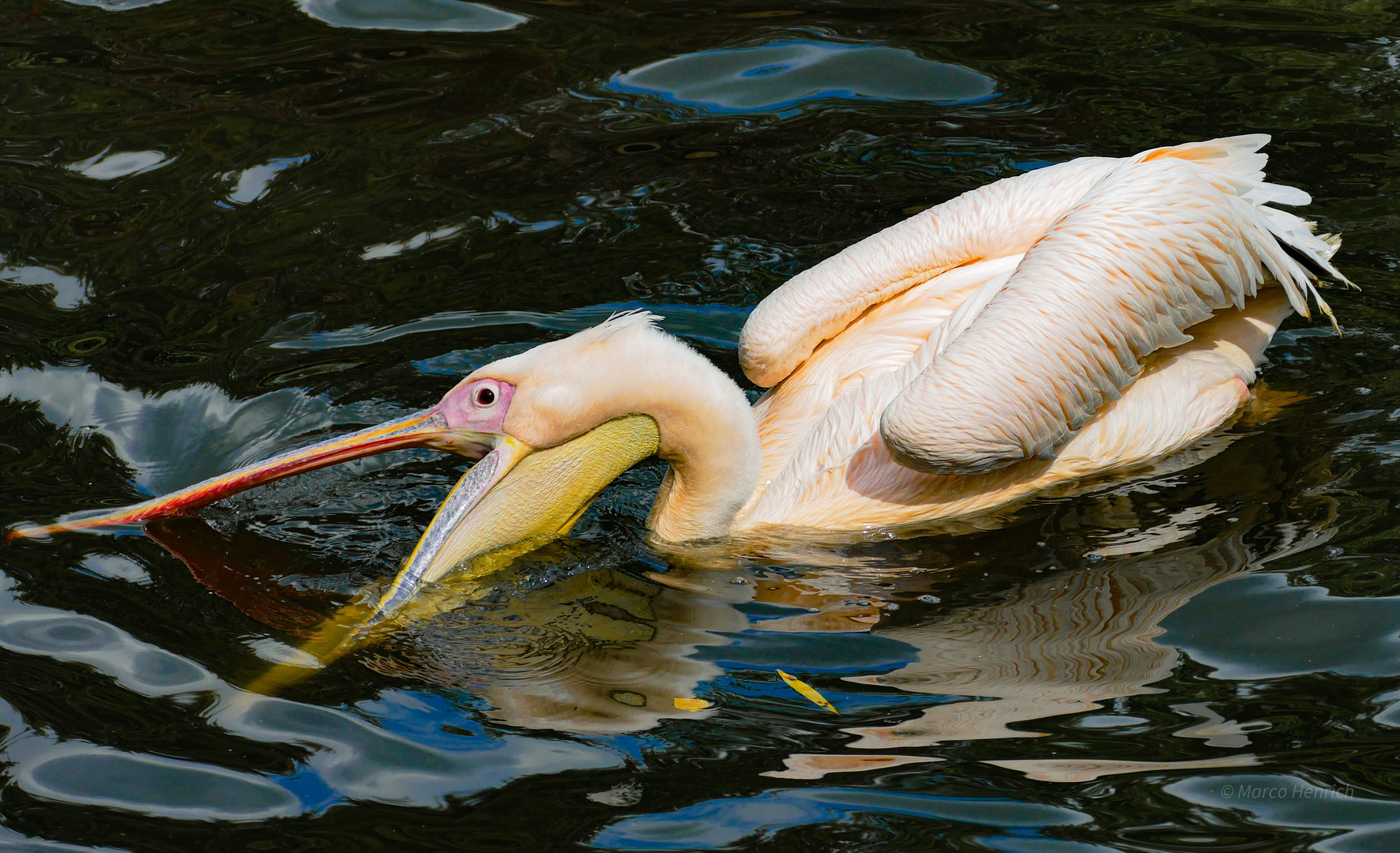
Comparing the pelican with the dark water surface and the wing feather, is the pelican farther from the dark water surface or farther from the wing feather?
the dark water surface

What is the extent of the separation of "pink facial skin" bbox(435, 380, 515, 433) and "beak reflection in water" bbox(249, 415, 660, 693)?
7cm

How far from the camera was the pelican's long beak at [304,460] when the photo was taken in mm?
4043

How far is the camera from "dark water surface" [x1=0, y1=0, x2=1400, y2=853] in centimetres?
310

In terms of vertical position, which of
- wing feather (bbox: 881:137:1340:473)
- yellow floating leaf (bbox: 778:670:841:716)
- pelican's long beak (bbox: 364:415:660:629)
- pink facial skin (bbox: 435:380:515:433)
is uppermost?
wing feather (bbox: 881:137:1340:473)

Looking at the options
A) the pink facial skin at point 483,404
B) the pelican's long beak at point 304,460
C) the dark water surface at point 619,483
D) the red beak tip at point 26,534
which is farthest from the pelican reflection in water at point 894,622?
the pink facial skin at point 483,404

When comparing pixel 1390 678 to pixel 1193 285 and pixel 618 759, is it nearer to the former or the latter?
pixel 1193 285

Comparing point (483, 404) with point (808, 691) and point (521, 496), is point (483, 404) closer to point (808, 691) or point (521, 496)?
point (521, 496)

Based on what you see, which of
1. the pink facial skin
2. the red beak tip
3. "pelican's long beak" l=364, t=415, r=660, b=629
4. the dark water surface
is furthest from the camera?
the red beak tip

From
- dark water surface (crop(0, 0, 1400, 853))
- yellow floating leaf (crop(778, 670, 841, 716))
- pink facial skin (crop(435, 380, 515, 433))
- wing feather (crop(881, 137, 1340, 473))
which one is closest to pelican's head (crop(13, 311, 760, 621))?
pink facial skin (crop(435, 380, 515, 433))

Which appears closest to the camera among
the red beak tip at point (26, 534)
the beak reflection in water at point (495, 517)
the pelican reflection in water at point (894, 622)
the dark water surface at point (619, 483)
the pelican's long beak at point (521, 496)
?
the dark water surface at point (619, 483)

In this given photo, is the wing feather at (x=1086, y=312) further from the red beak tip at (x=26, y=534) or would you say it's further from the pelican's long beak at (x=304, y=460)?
the red beak tip at (x=26, y=534)

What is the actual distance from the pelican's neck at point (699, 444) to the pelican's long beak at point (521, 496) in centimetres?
9

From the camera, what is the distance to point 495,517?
13.3 feet

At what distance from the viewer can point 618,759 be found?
3.23 metres
